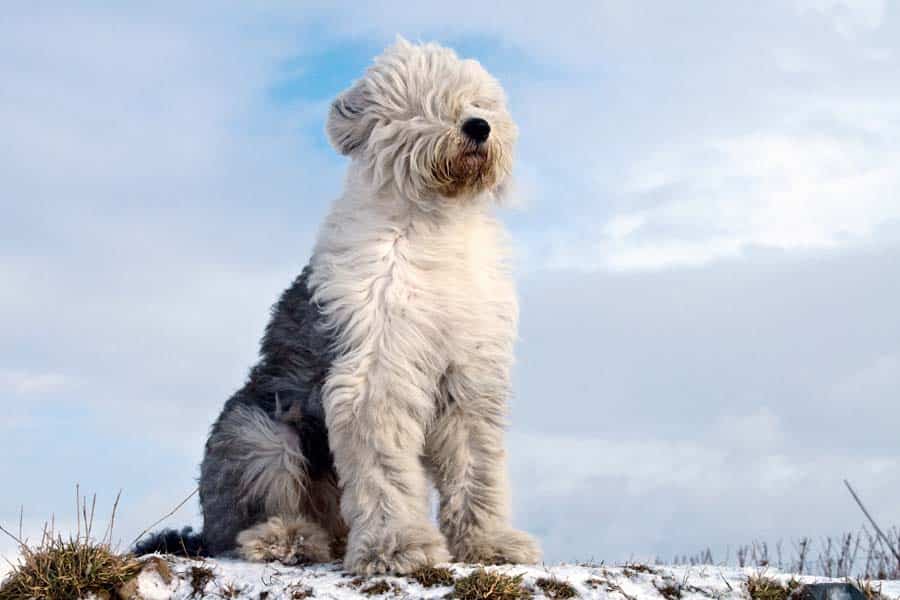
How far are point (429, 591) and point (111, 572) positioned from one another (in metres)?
1.89

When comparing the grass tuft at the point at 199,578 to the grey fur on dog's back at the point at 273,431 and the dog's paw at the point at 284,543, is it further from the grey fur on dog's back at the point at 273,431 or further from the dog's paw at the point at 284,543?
the grey fur on dog's back at the point at 273,431

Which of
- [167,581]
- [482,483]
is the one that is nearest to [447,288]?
[482,483]

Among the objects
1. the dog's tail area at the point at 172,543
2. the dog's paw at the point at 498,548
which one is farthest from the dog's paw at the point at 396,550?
the dog's tail area at the point at 172,543

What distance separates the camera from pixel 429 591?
6.93m

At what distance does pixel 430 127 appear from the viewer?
768cm

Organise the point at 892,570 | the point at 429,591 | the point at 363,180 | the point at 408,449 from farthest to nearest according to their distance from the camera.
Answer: the point at 892,570, the point at 363,180, the point at 408,449, the point at 429,591

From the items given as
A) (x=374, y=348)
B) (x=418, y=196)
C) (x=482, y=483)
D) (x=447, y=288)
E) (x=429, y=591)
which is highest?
(x=418, y=196)

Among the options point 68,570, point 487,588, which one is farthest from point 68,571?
point 487,588

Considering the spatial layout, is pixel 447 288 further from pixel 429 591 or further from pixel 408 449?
pixel 429 591

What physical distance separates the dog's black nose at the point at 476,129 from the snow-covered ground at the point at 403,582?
8.85ft

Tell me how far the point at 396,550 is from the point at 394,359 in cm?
117

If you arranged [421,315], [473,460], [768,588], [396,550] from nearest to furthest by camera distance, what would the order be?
[396,550] → [768,588] → [421,315] → [473,460]

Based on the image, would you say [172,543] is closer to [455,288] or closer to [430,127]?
[455,288]

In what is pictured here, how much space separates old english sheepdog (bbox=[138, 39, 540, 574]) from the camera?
24.4 feet
